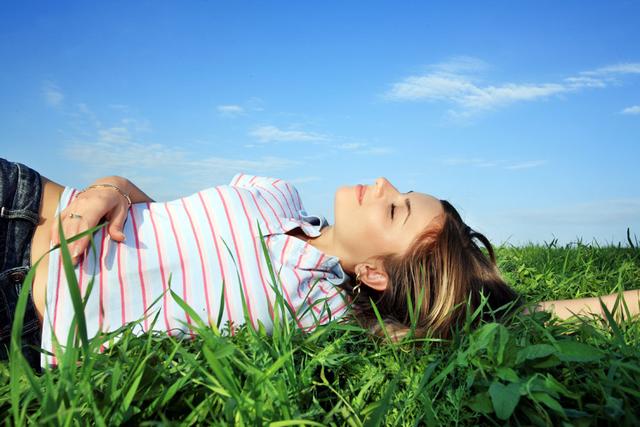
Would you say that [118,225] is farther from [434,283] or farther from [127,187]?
[434,283]

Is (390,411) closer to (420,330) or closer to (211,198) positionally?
(420,330)

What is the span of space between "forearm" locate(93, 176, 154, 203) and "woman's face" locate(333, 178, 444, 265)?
1.17m

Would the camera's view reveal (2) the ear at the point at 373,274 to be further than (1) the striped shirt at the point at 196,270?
Yes

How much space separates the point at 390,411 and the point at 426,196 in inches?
67.5

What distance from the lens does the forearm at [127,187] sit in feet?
10.2

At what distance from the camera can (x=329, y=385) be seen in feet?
6.10

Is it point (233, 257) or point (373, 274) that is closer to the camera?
point (233, 257)

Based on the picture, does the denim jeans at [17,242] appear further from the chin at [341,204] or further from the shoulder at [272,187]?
the chin at [341,204]

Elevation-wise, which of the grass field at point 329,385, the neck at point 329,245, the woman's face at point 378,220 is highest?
the woman's face at point 378,220

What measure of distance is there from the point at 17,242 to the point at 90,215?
1.45 ft

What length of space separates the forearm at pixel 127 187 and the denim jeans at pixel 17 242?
1.14 ft

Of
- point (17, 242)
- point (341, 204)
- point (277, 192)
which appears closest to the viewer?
point (17, 242)

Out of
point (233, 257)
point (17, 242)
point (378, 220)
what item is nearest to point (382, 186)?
point (378, 220)

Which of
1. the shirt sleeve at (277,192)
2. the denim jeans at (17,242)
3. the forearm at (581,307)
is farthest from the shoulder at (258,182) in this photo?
the forearm at (581,307)
